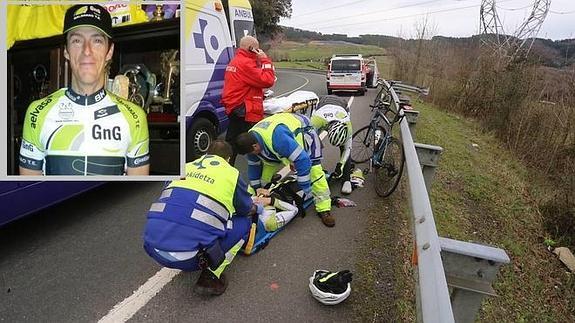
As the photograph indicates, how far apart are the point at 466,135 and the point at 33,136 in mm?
11084

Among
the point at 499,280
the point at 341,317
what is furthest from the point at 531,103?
the point at 341,317

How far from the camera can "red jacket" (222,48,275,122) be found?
15.6ft

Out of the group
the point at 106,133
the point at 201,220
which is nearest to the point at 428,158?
the point at 201,220

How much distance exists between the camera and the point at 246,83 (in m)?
4.85

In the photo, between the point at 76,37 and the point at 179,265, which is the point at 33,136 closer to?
the point at 76,37

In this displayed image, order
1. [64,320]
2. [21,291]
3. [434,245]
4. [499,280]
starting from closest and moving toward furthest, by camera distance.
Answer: [434,245], [64,320], [21,291], [499,280]

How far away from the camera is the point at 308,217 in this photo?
4332 millimetres

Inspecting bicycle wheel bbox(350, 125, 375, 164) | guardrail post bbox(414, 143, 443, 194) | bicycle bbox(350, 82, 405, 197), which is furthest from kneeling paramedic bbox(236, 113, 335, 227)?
bicycle wheel bbox(350, 125, 375, 164)

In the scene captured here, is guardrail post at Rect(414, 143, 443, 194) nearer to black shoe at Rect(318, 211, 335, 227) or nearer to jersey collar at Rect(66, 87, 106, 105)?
black shoe at Rect(318, 211, 335, 227)

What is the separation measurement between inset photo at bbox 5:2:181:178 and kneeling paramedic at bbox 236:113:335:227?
7.90 feet

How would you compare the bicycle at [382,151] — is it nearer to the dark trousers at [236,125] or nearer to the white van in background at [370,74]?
the dark trousers at [236,125]

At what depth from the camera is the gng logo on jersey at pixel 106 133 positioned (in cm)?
114

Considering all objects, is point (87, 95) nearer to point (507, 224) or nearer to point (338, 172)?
point (338, 172)

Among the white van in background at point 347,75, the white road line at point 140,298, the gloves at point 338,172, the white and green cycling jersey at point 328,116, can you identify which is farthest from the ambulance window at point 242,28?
the white van in background at point 347,75
